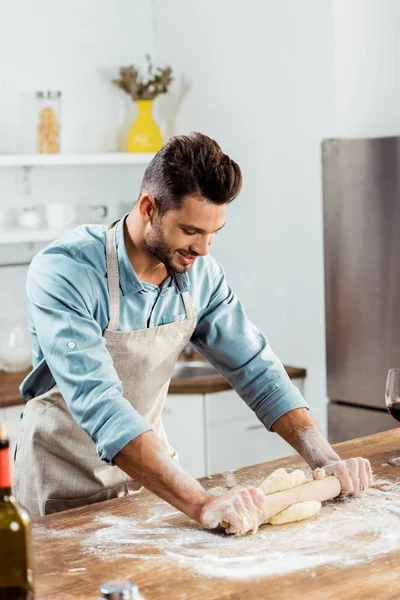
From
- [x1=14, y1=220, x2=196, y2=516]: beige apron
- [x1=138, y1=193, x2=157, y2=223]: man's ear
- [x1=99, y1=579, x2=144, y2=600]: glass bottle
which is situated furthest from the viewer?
[x1=14, y1=220, x2=196, y2=516]: beige apron

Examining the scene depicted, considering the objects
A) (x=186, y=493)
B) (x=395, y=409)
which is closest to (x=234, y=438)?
(x=395, y=409)

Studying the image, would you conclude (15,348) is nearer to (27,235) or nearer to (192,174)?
(27,235)

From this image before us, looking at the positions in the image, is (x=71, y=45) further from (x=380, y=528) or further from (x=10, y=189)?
(x=380, y=528)

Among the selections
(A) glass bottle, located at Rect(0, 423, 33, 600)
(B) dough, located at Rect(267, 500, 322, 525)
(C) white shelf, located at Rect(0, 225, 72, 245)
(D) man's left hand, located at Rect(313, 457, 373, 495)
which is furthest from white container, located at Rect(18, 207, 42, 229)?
(A) glass bottle, located at Rect(0, 423, 33, 600)

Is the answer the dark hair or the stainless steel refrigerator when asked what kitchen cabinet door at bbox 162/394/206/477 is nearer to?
the stainless steel refrigerator

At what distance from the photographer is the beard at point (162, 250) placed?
201 centimetres

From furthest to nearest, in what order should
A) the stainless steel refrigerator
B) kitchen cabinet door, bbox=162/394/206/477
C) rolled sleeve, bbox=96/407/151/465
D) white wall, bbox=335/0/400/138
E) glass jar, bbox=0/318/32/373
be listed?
glass jar, bbox=0/318/32/373
kitchen cabinet door, bbox=162/394/206/477
white wall, bbox=335/0/400/138
the stainless steel refrigerator
rolled sleeve, bbox=96/407/151/465

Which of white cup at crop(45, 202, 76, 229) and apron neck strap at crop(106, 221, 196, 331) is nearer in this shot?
apron neck strap at crop(106, 221, 196, 331)

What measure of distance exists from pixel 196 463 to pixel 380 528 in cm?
206

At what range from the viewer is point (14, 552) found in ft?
3.96

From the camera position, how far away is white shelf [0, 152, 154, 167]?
3836 mm

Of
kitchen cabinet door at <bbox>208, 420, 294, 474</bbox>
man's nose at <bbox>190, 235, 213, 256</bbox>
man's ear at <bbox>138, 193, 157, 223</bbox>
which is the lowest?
kitchen cabinet door at <bbox>208, 420, 294, 474</bbox>

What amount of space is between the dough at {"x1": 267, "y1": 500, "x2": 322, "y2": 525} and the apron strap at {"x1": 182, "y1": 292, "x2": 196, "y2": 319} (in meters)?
0.60

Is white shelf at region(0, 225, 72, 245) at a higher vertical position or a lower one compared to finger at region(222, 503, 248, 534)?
higher
